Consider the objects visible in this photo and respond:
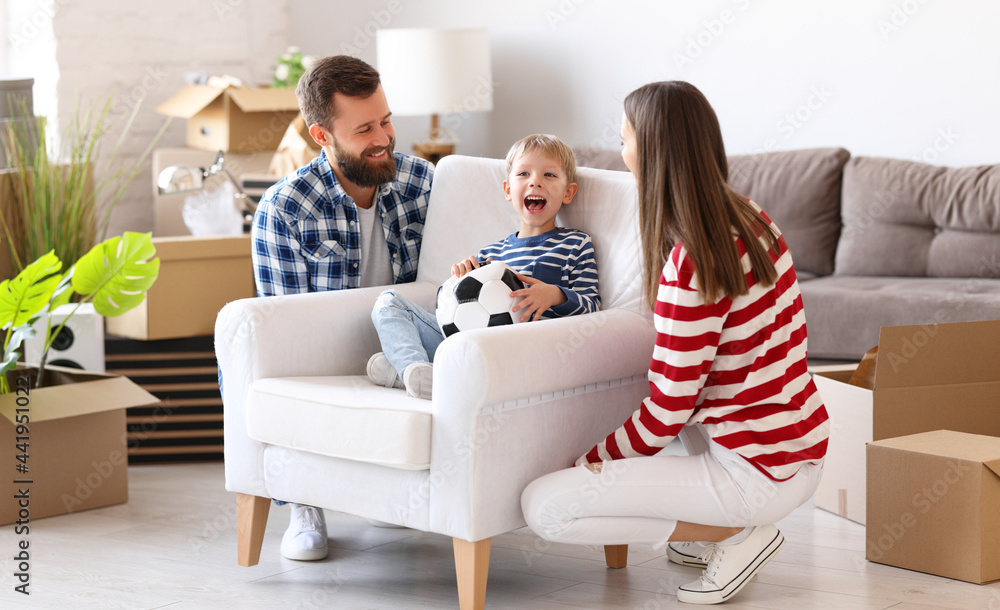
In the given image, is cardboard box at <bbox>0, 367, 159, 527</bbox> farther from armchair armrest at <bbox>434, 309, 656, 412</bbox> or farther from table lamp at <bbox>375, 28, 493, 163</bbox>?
table lamp at <bbox>375, 28, 493, 163</bbox>

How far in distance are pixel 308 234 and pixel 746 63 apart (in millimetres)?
→ 2300

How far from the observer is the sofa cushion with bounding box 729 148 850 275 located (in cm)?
373

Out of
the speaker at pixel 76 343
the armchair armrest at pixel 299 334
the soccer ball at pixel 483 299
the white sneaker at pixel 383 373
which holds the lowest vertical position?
the speaker at pixel 76 343

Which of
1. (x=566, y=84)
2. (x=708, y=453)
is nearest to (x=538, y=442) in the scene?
(x=708, y=453)

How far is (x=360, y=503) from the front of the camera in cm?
201

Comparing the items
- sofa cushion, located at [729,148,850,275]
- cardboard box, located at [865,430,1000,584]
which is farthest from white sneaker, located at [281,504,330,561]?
sofa cushion, located at [729,148,850,275]

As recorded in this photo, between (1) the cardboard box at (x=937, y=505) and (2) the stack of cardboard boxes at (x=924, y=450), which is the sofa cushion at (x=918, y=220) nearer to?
(2) the stack of cardboard boxes at (x=924, y=450)

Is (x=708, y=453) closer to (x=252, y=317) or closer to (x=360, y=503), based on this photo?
(x=360, y=503)

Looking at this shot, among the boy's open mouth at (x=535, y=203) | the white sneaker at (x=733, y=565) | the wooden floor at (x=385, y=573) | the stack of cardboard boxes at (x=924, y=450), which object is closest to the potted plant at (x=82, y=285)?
the wooden floor at (x=385, y=573)

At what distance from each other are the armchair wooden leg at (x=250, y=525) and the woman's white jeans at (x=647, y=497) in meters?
0.61

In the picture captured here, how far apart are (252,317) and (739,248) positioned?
3.19 feet

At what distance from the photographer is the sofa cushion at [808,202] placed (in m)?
3.73

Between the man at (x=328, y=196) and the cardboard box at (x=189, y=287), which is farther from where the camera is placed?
the cardboard box at (x=189, y=287)

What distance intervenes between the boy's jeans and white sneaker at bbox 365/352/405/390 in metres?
0.02
